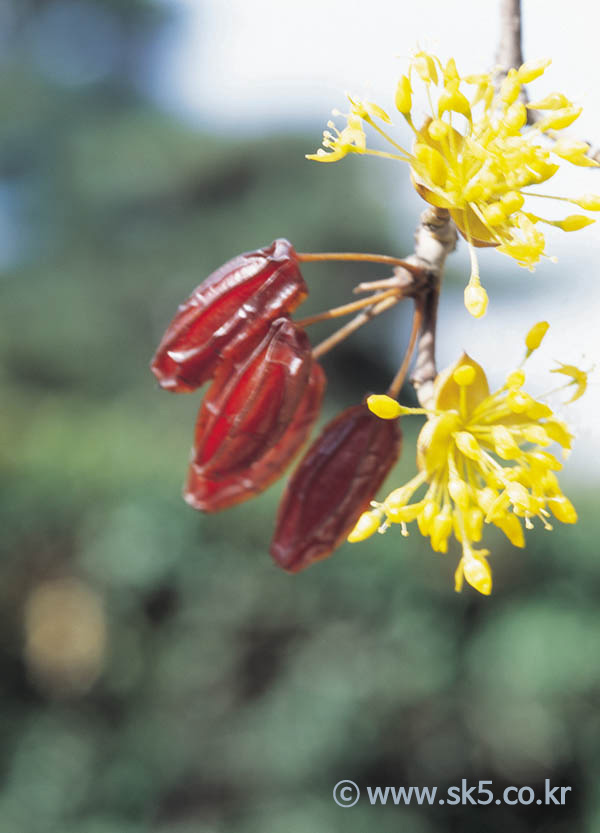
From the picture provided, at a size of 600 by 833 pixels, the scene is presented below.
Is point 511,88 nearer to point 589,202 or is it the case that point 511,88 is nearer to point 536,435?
point 589,202

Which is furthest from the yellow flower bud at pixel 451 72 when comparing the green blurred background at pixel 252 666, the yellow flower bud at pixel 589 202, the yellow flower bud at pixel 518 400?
the green blurred background at pixel 252 666

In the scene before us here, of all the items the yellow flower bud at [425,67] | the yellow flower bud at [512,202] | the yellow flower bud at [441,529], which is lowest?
the yellow flower bud at [441,529]

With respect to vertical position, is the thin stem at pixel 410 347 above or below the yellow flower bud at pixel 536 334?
below

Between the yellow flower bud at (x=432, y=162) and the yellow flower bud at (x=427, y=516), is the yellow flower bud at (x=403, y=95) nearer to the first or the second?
the yellow flower bud at (x=432, y=162)

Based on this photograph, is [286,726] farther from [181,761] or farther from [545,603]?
[545,603]

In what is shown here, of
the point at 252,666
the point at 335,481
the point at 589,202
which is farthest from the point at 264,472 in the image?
the point at 252,666
